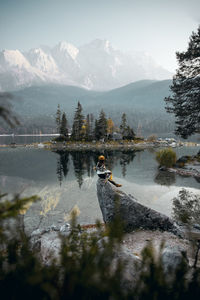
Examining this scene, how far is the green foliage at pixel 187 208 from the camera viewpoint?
10316 millimetres

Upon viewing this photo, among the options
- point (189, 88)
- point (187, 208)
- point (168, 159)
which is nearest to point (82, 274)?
point (187, 208)

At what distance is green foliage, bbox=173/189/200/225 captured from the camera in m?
10.3

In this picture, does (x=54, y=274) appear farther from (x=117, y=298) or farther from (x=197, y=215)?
(x=197, y=215)

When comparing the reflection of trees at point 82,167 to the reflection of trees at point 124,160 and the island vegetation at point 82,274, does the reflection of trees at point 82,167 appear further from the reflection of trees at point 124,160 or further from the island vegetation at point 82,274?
the island vegetation at point 82,274

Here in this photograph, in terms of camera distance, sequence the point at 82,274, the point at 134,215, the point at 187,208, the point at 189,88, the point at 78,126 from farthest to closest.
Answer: the point at 78,126, the point at 189,88, the point at 187,208, the point at 134,215, the point at 82,274

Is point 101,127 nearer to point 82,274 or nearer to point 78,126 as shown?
point 78,126

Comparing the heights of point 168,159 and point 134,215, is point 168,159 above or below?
above

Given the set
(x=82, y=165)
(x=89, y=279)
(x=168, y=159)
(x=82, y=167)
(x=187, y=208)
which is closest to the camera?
(x=89, y=279)

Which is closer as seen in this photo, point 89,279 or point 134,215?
point 89,279

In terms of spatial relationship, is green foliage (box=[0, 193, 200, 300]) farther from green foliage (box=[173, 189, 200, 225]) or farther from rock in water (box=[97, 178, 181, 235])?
green foliage (box=[173, 189, 200, 225])

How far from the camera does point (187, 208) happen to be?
12203mm

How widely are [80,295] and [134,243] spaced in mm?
6588

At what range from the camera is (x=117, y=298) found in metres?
1.78

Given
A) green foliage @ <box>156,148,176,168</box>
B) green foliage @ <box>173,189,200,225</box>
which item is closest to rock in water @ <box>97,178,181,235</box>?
green foliage @ <box>173,189,200,225</box>
